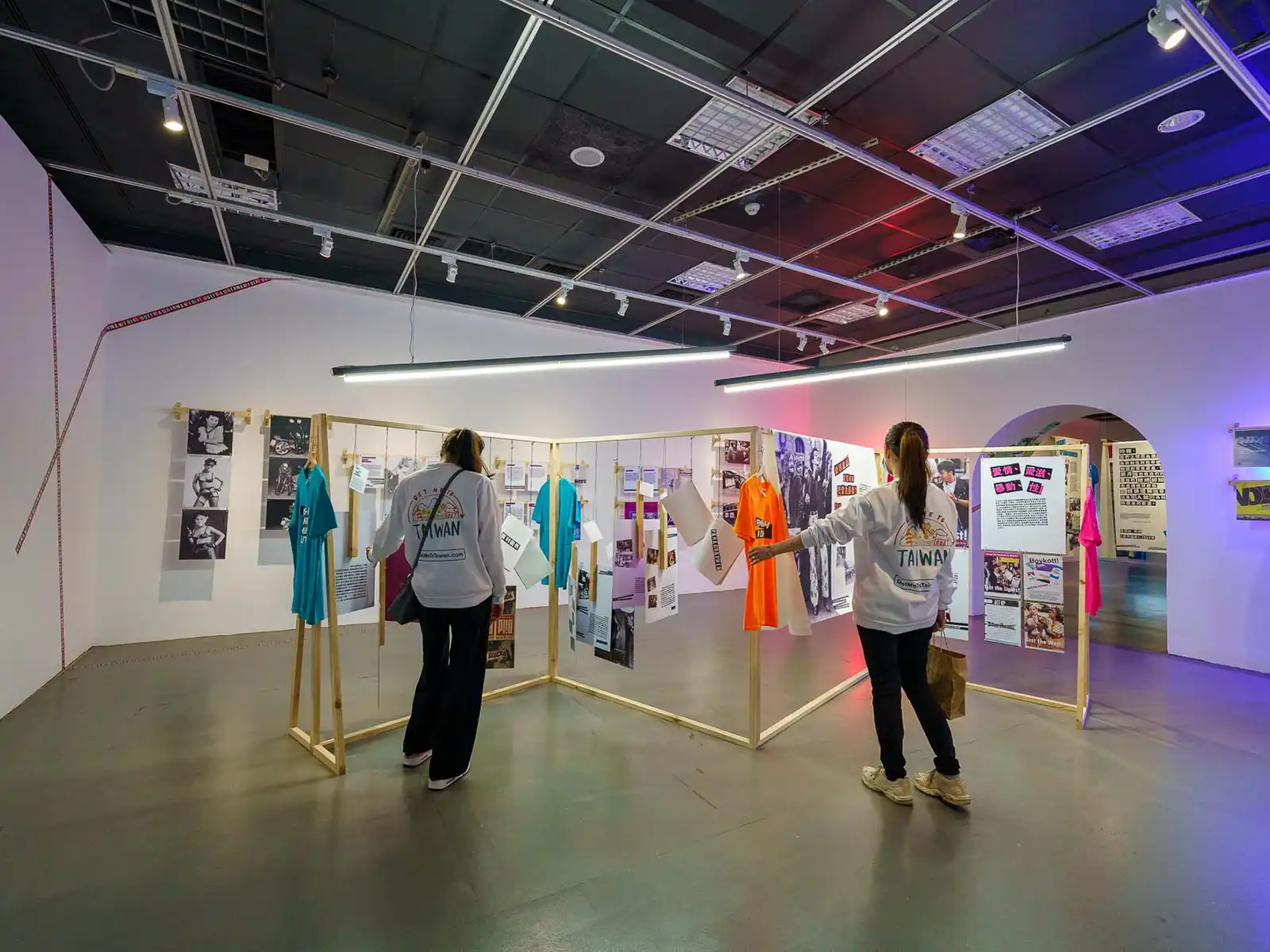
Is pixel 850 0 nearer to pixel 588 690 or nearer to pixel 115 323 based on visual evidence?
pixel 588 690

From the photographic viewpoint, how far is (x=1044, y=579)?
4152 mm

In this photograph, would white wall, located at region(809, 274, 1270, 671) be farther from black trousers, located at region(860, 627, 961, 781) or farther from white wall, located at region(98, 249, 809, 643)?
white wall, located at region(98, 249, 809, 643)

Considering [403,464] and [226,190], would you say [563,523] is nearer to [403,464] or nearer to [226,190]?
[403,464]

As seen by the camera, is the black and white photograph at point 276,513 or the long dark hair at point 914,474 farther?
the black and white photograph at point 276,513

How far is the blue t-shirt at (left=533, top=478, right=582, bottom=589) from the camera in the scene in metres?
4.44

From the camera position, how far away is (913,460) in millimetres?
2713

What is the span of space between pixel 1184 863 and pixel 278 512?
6.91 m

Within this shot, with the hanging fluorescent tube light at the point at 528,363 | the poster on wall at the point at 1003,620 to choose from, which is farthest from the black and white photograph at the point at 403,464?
the poster on wall at the point at 1003,620

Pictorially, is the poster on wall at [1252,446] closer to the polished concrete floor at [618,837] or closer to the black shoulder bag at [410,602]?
the polished concrete floor at [618,837]

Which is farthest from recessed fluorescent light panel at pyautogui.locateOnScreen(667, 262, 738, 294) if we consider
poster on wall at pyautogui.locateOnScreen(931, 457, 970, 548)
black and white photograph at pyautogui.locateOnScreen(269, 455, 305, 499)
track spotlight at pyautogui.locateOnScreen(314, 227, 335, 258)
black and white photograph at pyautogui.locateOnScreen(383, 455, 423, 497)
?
black and white photograph at pyautogui.locateOnScreen(269, 455, 305, 499)

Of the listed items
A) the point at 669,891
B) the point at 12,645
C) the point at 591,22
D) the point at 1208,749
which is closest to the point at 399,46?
the point at 591,22

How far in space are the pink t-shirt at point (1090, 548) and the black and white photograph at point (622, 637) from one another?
2.97 metres

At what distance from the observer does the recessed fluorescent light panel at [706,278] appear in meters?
5.89

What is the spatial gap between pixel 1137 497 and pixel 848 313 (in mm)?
8821
